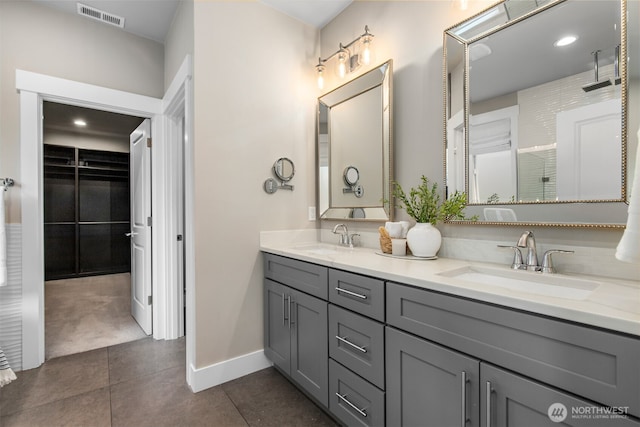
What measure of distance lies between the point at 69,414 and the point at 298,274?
153cm

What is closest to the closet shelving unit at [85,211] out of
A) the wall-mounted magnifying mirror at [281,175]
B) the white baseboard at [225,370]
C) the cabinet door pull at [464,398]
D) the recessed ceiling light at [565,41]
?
the white baseboard at [225,370]

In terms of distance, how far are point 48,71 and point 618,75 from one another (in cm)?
352

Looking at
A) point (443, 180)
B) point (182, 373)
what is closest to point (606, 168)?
point (443, 180)

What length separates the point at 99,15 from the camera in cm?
246

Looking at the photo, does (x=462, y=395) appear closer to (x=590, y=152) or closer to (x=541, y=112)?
(x=590, y=152)

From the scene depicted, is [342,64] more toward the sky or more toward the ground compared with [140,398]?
more toward the sky

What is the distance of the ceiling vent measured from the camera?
7.79 feet

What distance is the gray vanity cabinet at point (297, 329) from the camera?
1661mm

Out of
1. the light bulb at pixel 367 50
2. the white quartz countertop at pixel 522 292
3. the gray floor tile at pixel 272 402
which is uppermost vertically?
the light bulb at pixel 367 50

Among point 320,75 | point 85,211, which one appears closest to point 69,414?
point 320,75

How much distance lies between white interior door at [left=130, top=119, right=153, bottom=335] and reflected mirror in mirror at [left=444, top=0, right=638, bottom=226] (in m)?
2.61

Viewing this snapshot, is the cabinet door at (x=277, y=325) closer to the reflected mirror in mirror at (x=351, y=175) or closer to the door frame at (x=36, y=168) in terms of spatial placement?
the door frame at (x=36, y=168)

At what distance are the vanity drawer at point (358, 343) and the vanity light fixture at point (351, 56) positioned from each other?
5.69 feet

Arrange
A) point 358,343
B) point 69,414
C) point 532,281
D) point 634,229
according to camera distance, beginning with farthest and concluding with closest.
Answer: point 69,414 → point 358,343 → point 532,281 → point 634,229
